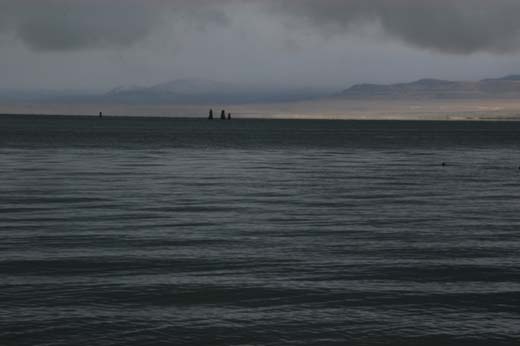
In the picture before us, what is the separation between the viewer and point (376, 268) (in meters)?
24.0

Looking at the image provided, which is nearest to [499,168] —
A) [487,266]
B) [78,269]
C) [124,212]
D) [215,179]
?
[215,179]

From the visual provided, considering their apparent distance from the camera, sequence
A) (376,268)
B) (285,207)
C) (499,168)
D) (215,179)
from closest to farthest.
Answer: (376,268)
(285,207)
(215,179)
(499,168)

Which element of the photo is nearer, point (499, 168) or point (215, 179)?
point (215, 179)

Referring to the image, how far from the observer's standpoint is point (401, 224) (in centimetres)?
3425

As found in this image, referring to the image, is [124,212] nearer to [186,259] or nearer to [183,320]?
[186,259]

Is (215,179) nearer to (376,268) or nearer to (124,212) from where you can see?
(124,212)

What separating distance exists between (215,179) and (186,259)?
1377 inches

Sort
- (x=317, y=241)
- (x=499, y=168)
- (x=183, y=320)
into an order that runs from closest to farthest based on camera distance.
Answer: (x=183, y=320), (x=317, y=241), (x=499, y=168)

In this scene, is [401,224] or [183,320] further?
[401,224]

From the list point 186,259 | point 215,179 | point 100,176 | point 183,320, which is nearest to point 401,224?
point 186,259

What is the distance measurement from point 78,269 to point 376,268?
28.5 ft

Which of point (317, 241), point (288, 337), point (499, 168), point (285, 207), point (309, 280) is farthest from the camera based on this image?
point (499, 168)

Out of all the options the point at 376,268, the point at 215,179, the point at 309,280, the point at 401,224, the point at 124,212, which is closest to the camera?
the point at 309,280

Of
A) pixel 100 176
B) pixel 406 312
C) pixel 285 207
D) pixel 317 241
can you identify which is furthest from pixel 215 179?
pixel 406 312
